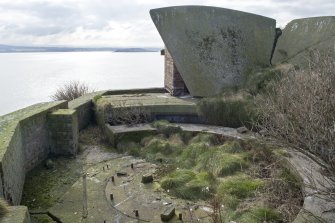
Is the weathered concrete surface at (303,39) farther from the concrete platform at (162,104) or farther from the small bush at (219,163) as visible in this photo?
the small bush at (219,163)

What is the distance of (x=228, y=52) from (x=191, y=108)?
2552 mm

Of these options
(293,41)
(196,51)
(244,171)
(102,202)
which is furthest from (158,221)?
(293,41)

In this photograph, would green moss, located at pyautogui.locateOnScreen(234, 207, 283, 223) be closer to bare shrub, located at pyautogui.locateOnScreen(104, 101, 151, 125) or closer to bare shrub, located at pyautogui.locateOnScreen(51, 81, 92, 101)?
bare shrub, located at pyautogui.locateOnScreen(104, 101, 151, 125)

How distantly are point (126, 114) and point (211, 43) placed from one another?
3.79 metres

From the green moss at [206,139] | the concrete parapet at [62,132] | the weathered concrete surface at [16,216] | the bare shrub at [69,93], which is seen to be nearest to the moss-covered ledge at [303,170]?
the green moss at [206,139]

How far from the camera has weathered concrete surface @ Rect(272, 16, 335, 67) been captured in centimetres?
1019

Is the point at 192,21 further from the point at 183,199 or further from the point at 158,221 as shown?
the point at 158,221

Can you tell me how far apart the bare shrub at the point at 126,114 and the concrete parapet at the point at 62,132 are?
159 cm

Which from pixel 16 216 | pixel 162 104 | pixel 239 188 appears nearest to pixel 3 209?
pixel 16 216

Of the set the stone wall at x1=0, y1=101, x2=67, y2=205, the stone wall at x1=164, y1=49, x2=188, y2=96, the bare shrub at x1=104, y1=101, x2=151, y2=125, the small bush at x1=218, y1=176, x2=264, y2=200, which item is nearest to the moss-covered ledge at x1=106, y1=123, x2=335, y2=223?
the bare shrub at x1=104, y1=101, x2=151, y2=125

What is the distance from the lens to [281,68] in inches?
391

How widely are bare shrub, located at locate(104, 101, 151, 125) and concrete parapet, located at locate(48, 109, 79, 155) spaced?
159 cm

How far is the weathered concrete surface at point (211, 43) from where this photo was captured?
38.8ft

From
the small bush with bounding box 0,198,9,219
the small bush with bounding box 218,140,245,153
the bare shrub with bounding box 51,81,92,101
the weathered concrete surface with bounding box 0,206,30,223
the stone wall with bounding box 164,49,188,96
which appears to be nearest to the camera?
the weathered concrete surface with bounding box 0,206,30,223
